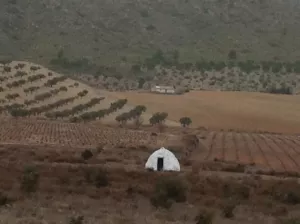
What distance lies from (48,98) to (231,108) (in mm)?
32740

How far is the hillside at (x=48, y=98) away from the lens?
86438 mm

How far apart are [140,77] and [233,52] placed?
27.2m

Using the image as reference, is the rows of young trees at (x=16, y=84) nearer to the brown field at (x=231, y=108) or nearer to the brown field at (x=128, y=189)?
the brown field at (x=231, y=108)

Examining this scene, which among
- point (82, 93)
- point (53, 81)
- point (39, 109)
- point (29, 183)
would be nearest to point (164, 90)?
point (82, 93)

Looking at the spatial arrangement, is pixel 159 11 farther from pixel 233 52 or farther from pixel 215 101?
pixel 215 101

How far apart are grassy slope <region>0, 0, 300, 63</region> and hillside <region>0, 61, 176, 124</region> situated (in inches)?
1187

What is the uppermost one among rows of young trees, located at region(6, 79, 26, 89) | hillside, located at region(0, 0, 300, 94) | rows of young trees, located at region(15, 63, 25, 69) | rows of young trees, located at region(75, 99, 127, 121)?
hillside, located at region(0, 0, 300, 94)

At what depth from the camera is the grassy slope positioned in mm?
150100

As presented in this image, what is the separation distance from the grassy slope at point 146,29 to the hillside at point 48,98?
30.2 metres

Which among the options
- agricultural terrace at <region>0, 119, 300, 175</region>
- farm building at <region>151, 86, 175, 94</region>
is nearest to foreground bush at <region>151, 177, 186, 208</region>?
agricultural terrace at <region>0, 119, 300, 175</region>

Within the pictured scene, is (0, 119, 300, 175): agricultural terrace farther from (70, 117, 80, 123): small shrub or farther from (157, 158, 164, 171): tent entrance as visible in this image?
(157, 158, 164, 171): tent entrance

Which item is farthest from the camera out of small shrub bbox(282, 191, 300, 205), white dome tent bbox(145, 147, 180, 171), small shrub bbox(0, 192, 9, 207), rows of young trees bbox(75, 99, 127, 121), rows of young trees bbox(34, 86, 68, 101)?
rows of young trees bbox(34, 86, 68, 101)

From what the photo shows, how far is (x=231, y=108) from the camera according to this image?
109875 mm

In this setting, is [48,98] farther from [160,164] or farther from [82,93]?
[160,164]
